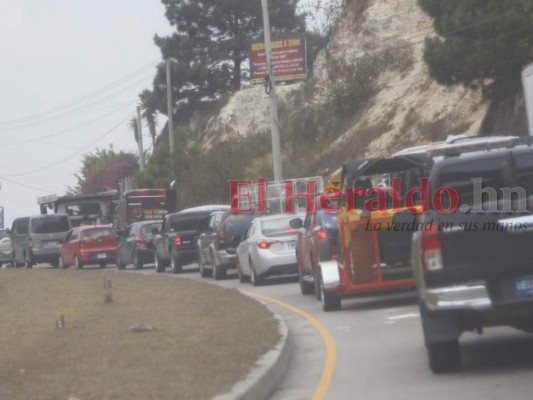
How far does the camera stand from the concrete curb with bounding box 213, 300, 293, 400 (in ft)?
34.6

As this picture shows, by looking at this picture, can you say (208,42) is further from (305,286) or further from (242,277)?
(305,286)

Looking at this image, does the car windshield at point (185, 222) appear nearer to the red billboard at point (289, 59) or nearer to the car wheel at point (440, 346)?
the red billboard at point (289, 59)

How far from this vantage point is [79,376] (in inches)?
463

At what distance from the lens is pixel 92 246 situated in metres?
43.3

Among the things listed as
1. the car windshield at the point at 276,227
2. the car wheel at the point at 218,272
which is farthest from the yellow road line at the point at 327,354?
the car wheel at the point at 218,272

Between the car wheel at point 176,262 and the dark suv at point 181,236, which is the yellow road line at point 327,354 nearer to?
the dark suv at point 181,236

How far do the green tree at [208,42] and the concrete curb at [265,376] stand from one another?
58.5 m

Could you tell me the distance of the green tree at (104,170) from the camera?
94750mm

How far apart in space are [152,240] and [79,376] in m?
27.4

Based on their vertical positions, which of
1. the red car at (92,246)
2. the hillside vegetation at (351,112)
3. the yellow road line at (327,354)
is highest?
the hillside vegetation at (351,112)

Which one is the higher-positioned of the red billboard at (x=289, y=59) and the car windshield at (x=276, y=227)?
the red billboard at (x=289, y=59)

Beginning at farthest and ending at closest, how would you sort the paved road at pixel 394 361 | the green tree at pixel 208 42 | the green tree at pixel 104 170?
the green tree at pixel 104 170
the green tree at pixel 208 42
the paved road at pixel 394 361

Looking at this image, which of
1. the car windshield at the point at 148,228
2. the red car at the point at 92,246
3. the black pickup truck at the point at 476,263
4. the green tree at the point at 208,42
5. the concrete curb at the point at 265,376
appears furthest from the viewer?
the green tree at the point at 208,42

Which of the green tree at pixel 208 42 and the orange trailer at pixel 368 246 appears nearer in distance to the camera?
the orange trailer at pixel 368 246
